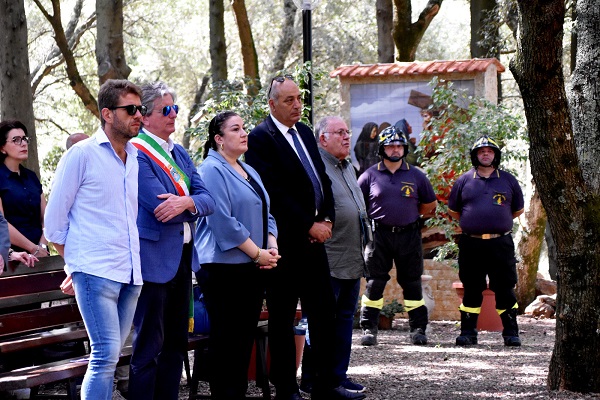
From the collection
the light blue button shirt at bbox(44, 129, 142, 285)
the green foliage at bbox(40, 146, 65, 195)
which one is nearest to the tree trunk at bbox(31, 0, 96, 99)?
the green foliage at bbox(40, 146, 65, 195)

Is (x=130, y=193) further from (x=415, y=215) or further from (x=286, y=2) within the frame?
(x=286, y=2)

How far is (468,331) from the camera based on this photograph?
37.9 feet

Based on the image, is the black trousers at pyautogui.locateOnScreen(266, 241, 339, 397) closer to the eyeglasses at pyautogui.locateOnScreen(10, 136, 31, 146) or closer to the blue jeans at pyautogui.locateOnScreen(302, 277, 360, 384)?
the blue jeans at pyautogui.locateOnScreen(302, 277, 360, 384)

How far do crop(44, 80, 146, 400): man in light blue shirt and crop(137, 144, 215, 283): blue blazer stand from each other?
0.22 metres

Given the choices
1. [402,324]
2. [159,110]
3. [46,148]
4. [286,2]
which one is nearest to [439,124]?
[402,324]

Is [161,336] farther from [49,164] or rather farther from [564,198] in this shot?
[49,164]

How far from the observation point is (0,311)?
24.8ft

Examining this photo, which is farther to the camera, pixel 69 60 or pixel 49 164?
pixel 49 164

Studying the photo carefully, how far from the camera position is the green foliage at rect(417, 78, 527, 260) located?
14539 mm

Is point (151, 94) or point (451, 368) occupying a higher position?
point (151, 94)

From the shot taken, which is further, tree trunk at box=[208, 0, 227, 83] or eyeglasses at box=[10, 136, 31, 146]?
tree trunk at box=[208, 0, 227, 83]

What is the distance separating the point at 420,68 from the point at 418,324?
287 inches

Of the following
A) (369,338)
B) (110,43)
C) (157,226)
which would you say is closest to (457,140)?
(369,338)

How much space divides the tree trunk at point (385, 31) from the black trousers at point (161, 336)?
17.1 meters
